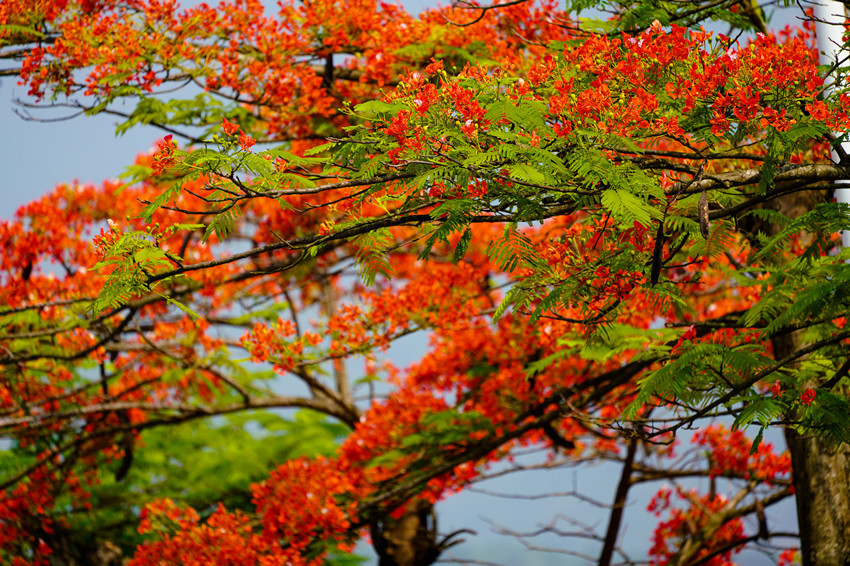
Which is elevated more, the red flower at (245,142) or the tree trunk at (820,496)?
the red flower at (245,142)

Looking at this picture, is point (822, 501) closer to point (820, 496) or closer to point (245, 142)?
point (820, 496)

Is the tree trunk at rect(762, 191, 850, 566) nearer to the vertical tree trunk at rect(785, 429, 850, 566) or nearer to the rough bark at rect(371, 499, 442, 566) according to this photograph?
the vertical tree trunk at rect(785, 429, 850, 566)

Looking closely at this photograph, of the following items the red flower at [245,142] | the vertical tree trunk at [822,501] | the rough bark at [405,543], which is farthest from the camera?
the rough bark at [405,543]

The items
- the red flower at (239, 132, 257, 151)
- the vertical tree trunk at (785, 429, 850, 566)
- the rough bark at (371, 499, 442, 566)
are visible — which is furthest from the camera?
the rough bark at (371, 499, 442, 566)

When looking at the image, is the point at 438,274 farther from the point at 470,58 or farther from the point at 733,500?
the point at 733,500

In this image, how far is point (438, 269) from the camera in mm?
8680

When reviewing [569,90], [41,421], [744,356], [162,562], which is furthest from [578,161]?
[41,421]

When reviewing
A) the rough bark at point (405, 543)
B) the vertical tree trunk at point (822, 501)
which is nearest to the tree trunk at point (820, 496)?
the vertical tree trunk at point (822, 501)

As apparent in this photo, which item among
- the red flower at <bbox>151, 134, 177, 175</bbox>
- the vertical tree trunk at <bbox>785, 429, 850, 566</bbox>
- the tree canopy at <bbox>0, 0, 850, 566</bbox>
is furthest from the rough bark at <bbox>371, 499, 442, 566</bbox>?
the red flower at <bbox>151, 134, 177, 175</bbox>

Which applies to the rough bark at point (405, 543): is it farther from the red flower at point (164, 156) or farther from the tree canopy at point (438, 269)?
the red flower at point (164, 156)

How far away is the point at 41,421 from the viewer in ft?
28.5

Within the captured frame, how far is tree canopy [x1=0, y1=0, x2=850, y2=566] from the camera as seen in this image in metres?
3.71

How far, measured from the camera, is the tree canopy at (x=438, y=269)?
3.71 metres

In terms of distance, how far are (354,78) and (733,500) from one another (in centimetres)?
604
